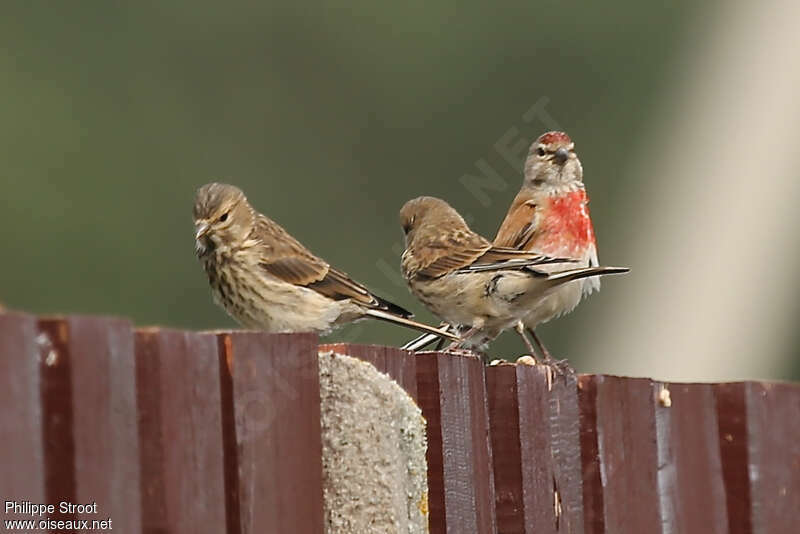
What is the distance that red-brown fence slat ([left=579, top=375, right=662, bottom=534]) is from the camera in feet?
16.1

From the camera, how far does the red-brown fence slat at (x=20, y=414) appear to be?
3.16 m

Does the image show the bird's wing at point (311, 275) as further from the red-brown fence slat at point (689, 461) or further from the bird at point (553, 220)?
the red-brown fence slat at point (689, 461)

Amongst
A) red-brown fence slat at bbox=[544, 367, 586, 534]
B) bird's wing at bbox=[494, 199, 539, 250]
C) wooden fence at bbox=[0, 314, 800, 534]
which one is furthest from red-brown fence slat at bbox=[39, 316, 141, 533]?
bird's wing at bbox=[494, 199, 539, 250]

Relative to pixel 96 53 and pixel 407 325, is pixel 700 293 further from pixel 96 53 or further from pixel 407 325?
pixel 407 325

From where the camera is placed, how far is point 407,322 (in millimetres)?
6602

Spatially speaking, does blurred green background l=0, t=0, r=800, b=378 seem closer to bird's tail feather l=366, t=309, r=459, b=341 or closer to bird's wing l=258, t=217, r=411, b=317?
bird's wing l=258, t=217, r=411, b=317

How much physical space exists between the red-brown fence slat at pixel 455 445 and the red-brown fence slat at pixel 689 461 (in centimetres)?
90

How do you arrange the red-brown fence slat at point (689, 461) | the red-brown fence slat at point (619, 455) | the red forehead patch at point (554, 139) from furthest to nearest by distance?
the red forehead patch at point (554, 139)
the red-brown fence slat at point (689, 461)
the red-brown fence slat at point (619, 455)

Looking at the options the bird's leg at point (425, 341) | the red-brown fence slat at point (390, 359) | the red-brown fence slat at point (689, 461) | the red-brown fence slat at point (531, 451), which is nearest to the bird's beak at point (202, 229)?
the bird's leg at point (425, 341)

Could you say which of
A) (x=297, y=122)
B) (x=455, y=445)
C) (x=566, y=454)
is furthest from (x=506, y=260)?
(x=297, y=122)

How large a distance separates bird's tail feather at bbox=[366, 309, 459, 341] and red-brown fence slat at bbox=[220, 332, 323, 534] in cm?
238

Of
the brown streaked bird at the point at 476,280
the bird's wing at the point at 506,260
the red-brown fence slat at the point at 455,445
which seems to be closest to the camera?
the red-brown fence slat at the point at 455,445

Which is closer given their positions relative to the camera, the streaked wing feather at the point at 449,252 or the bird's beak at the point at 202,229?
the bird's beak at the point at 202,229

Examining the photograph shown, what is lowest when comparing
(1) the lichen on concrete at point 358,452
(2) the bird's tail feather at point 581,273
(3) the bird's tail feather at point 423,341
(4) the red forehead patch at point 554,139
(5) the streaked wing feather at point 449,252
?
(1) the lichen on concrete at point 358,452
